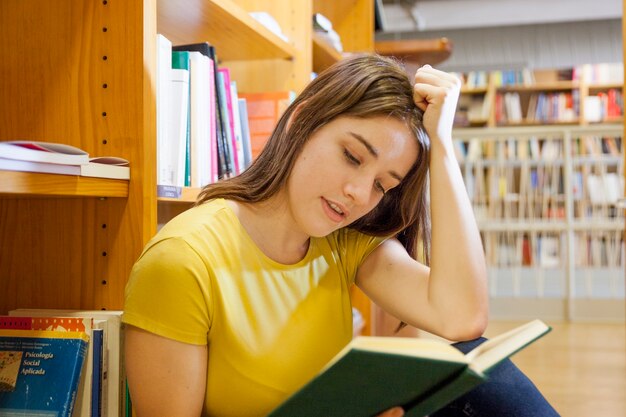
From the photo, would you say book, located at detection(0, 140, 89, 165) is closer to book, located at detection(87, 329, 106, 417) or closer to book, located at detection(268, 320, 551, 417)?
book, located at detection(87, 329, 106, 417)

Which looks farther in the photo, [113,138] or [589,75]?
[589,75]

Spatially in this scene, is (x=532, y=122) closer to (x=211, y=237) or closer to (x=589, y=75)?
(x=589, y=75)

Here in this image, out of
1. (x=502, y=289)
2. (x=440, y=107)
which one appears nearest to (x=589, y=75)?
(x=502, y=289)

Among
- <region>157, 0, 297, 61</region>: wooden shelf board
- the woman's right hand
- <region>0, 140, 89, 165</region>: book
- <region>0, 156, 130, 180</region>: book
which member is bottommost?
the woman's right hand

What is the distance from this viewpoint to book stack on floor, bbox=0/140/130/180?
821 millimetres

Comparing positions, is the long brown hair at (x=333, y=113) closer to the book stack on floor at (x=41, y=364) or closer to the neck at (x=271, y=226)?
the neck at (x=271, y=226)

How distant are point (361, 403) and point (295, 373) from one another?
0.76 ft

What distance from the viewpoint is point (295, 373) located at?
1041 millimetres

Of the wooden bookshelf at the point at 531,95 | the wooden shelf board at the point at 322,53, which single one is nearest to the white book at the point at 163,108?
the wooden shelf board at the point at 322,53

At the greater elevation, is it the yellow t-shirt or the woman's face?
the woman's face

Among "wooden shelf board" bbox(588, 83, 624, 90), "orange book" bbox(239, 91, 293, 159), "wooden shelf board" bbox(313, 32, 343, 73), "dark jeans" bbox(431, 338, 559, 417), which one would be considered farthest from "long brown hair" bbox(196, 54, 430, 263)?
"wooden shelf board" bbox(588, 83, 624, 90)

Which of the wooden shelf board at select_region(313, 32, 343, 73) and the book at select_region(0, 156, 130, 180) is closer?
the book at select_region(0, 156, 130, 180)

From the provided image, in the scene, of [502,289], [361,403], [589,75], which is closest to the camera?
[361,403]

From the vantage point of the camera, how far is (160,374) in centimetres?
89
